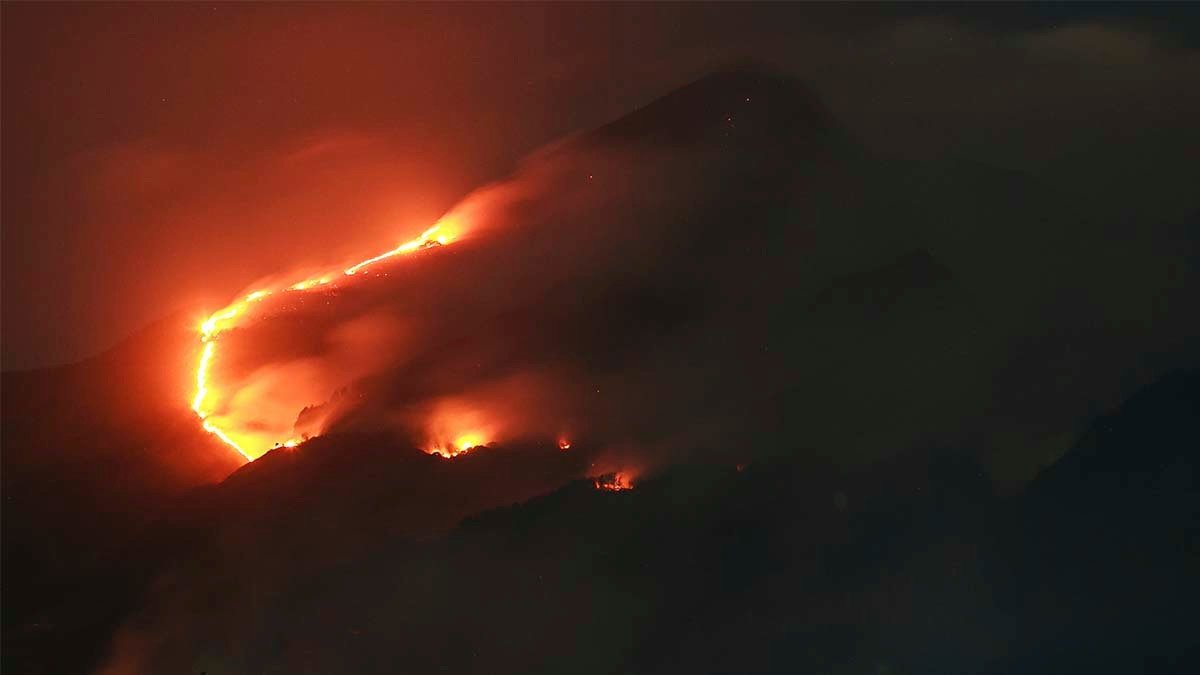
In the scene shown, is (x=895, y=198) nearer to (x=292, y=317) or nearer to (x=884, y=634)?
(x=884, y=634)

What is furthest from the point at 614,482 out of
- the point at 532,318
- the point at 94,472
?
the point at 94,472

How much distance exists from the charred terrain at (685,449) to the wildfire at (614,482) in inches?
0.7

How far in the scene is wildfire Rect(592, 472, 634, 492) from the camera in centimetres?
404

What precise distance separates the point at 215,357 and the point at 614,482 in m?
1.82

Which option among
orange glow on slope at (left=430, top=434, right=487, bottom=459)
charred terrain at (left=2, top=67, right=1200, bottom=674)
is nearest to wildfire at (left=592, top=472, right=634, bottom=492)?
charred terrain at (left=2, top=67, right=1200, bottom=674)

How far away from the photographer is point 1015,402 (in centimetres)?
420

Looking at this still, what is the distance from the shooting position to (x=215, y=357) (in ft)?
13.4

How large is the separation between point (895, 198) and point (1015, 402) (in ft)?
3.52

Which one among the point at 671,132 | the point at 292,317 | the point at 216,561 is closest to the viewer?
the point at 216,561

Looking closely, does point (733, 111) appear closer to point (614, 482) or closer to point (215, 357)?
point (614, 482)

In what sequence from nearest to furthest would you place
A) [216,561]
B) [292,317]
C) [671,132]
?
1. [216,561]
2. [292,317]
3. [671,132]

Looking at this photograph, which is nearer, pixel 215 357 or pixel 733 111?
pixel 215 357

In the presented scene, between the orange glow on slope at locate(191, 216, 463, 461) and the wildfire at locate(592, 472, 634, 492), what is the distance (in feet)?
1.79

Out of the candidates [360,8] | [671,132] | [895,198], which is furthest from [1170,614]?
[360,8]
